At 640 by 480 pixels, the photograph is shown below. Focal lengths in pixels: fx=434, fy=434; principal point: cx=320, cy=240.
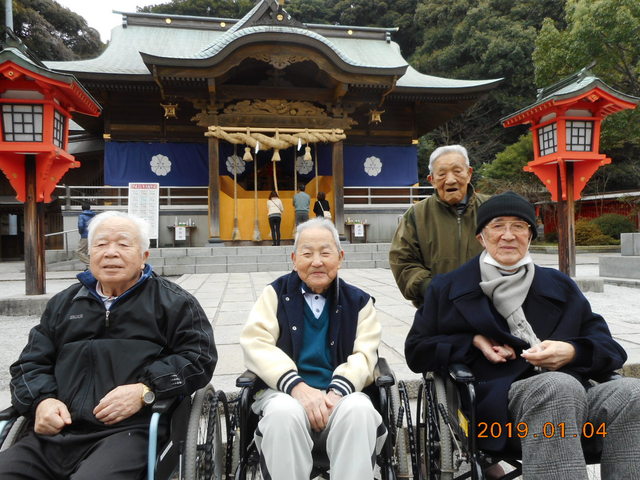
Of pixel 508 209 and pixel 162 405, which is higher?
pixel 508 209

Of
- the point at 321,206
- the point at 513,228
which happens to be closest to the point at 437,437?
the point at 513,228

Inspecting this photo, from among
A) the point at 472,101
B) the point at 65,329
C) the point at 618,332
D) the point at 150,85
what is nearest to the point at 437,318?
the point at 65,329

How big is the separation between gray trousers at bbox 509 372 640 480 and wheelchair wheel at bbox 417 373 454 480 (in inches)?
11.2

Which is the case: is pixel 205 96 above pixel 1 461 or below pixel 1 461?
above

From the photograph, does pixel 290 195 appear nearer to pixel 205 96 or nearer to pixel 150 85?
pixel 205 96

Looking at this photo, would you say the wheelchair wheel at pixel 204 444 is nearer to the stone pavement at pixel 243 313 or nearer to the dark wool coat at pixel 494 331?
the stone pavement at pixel 243 313

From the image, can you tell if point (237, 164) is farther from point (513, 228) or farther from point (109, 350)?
point (513, 228)

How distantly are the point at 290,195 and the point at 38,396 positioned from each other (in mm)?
12234

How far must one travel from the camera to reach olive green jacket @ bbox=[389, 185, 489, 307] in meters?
2.64

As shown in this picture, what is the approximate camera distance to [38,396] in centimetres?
174

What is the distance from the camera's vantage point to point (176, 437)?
1.79 meters

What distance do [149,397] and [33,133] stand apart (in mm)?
4946

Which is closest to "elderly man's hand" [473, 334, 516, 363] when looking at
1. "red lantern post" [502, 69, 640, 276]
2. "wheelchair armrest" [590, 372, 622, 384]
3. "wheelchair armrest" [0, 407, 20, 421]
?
"wheelchair armrest" [590, 372, 622, 384]

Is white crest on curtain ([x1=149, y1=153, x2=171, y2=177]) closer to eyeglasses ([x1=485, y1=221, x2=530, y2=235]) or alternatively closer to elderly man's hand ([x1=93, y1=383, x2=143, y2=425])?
elderly man's hand ([x1=93, y1=383, x2=143, y2=425])
